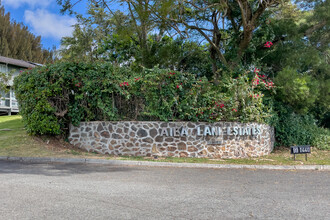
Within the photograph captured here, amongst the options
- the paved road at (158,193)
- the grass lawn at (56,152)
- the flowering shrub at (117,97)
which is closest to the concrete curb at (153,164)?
the grass lawn at (56,152)

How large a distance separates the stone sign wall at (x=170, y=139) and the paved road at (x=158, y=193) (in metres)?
2.52

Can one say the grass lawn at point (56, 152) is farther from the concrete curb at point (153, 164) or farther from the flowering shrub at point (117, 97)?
the flowering shrub at point (117, 97)

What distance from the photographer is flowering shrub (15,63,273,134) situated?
11047 mm

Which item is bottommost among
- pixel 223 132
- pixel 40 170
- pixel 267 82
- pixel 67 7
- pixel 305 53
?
pixel 40 170

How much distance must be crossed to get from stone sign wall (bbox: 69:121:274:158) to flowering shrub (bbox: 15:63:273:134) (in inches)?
15.2

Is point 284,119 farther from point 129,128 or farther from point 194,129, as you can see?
point 129,128

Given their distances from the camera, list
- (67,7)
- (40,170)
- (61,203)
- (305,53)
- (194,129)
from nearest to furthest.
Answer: (61,203), (40,170), (194,129), (67,7), (305,53)

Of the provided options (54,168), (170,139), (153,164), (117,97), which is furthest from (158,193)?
(117,97)

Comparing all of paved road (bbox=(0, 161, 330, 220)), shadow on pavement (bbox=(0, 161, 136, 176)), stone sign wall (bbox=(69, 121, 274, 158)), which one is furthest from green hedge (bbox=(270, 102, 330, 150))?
shadow on pavement (bbox=(0, 161, 136, 176))

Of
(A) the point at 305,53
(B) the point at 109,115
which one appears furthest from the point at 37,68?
(A) the point at 305,53

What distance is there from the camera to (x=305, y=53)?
1261 centimetres

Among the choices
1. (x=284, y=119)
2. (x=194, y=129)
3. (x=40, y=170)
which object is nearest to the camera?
(x=40, y=170)

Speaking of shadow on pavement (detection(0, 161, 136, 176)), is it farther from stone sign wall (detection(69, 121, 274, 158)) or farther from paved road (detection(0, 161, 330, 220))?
stone sign wall (detection(69, 121, 274, 158))

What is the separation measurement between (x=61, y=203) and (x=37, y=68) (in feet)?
27.5
